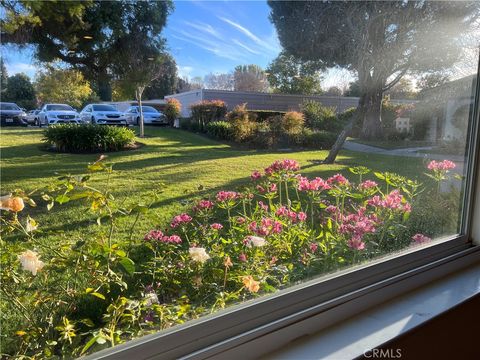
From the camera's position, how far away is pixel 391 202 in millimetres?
1355

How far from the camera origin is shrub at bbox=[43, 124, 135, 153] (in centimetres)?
73

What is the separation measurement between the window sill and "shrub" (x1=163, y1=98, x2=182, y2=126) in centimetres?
65

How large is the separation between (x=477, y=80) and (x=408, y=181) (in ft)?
1.50

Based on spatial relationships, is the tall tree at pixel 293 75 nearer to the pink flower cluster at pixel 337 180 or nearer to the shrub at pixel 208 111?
the shrub at pixel 208 111

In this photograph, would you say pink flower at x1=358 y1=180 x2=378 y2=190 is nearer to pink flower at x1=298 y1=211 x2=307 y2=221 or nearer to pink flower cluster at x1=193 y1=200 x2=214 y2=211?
pink flower at x1=298 y1=211 x2=307 y2=221

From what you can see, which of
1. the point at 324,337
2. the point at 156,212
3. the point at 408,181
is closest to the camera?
the point at 324,337

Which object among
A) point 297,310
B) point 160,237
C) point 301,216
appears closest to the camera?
point 297,310

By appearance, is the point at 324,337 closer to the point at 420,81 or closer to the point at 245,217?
the point at 245,217

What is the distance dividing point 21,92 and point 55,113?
0.08m

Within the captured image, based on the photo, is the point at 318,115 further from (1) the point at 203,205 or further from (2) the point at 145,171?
(2) the point at 145,171

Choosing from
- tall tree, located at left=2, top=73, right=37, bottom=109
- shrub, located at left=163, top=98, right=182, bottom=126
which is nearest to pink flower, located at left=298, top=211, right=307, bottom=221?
shrub, located at left=163, top=98, right=182, bottom=126

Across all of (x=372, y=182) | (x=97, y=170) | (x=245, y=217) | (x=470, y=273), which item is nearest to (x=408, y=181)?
(x=372, y=182)

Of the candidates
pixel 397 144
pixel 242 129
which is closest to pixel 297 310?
pixel 242 129

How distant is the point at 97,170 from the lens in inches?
29.2
